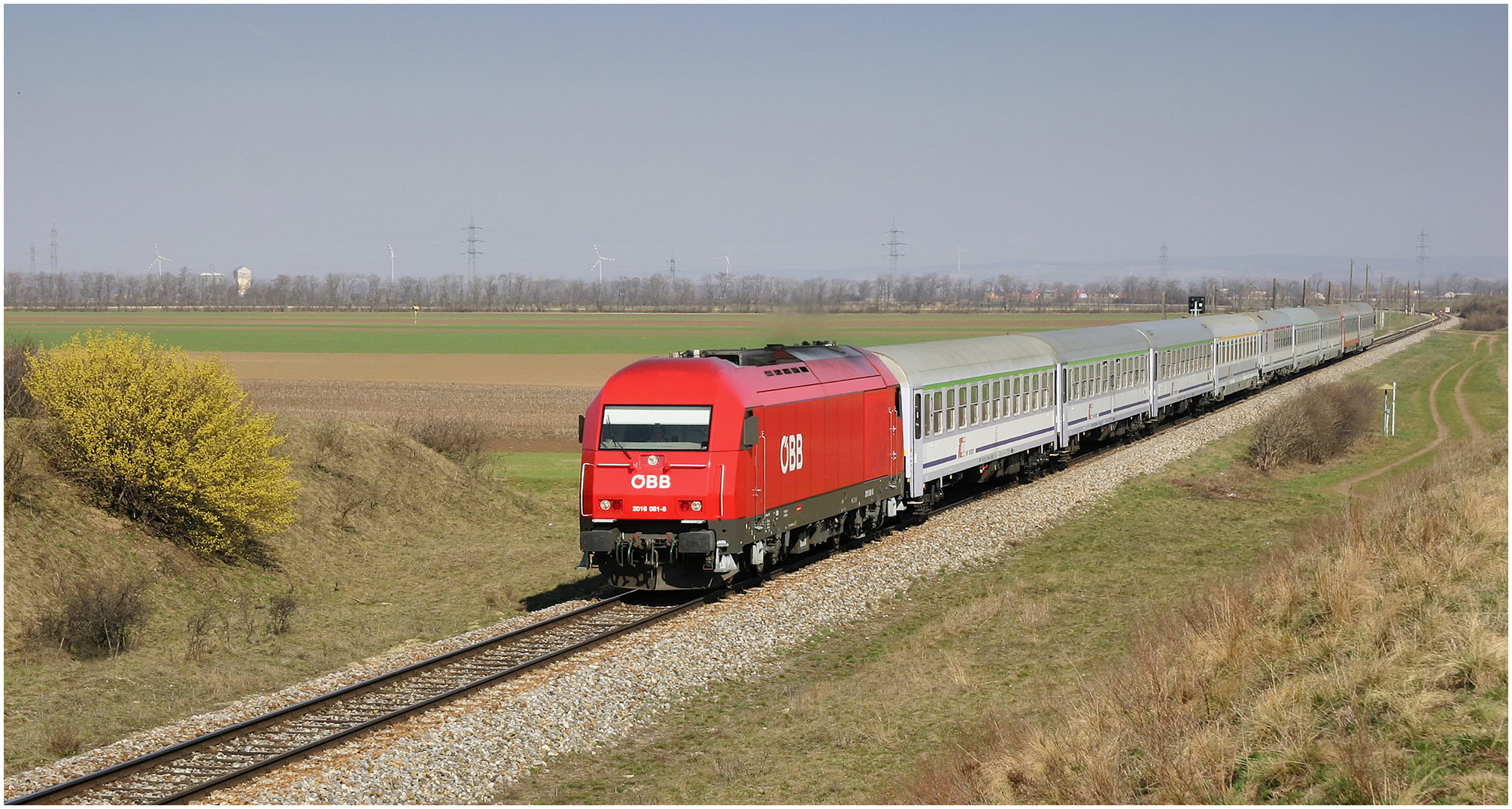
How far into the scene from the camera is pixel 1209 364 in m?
48.5

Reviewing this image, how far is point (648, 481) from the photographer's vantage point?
61.1ft

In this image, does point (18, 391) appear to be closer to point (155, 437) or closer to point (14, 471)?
point (14, 471)

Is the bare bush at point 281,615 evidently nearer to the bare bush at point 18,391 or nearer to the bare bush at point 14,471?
the bare bush at point 14,471

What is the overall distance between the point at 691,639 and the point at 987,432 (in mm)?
13658

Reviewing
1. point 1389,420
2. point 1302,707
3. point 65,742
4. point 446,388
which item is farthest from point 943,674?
point 446,388

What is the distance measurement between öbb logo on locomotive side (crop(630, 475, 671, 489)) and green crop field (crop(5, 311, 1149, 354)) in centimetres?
5988

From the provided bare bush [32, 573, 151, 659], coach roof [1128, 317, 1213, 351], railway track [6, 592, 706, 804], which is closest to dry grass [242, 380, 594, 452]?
coach roof [1128, 317, 1213, 351]

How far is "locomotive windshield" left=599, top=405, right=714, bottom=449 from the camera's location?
731 inches

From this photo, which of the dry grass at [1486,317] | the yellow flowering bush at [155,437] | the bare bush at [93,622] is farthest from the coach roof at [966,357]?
the dry grass at [1486,317]

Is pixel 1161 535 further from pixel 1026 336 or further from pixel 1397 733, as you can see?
pixel 1397 733

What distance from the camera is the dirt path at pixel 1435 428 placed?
33781 mm

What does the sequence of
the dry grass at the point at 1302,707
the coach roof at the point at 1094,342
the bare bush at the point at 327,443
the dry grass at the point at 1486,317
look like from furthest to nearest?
1. the dry grass at the point at 1486,317
2. the coach roof at the point at 1094,342
3. the bare bush at the point at 327,443
4. the dry grass at the point at 1302,707

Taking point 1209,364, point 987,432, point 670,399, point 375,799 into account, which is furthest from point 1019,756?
point 1209,364

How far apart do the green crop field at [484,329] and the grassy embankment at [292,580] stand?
4777cm
